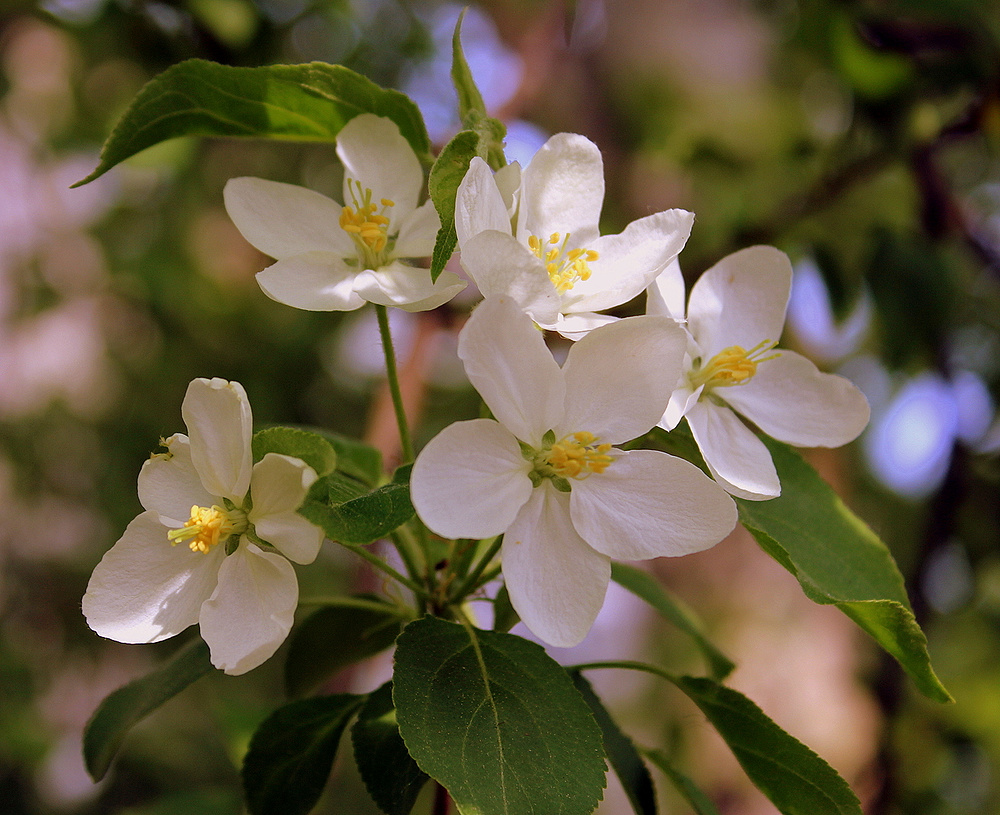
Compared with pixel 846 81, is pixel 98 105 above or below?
below

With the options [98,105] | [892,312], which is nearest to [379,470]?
[892,312]

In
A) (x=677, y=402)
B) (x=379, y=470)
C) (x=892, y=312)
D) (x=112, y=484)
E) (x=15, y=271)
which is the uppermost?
(x=677, y=402)

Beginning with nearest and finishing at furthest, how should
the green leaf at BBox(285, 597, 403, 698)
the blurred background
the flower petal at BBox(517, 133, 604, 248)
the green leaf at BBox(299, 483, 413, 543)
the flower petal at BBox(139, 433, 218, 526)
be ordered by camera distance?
the green leaf at BBox(299, 483, 413, 543)
the flower petal at BBox(139, 433, 218, 526)
the flower petal at BBox(517, 133, 604, 248)
the green leaf at BBox(285, 597, 403, 698)
the blurred background

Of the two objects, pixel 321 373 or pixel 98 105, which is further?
pixel 321 373

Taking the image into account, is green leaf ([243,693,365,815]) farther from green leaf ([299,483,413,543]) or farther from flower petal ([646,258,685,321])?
flower petal ([646,258,685,321])

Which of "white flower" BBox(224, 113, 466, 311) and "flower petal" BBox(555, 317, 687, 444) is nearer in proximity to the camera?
"flower petal" BBox(555, 317, 687, 444)

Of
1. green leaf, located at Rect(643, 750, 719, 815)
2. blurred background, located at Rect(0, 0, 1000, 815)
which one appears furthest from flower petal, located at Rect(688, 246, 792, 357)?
blurred background, located at Rect(0, 0, 1000, 815)

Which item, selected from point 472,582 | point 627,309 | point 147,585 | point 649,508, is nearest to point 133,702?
point 147,585

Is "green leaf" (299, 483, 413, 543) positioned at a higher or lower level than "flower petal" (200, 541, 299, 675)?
higher

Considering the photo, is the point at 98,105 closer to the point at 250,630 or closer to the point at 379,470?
the point at 379,470
